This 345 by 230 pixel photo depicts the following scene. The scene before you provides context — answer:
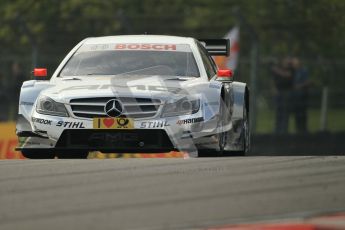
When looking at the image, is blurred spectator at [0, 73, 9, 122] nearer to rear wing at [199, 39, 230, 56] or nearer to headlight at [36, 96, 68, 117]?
rear wing at [199, 39, 230, 56]

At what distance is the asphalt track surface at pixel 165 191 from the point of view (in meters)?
6.45

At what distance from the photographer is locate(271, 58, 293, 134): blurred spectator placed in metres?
19.7

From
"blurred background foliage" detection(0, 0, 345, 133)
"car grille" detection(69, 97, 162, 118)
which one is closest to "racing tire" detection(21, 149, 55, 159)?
"car grille" detection(69, 97, 162, 118)

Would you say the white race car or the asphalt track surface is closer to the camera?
the asphalt track surface

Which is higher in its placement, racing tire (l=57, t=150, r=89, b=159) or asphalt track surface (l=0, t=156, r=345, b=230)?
asphalt track surface (l=0, t=156, r=345, b=230)

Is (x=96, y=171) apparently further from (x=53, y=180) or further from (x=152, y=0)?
(x=152, y=0)

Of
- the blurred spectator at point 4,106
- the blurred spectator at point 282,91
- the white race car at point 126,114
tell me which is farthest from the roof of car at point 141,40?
the blurred spectator at point 4,106

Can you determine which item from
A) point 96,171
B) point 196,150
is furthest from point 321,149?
point 96,171

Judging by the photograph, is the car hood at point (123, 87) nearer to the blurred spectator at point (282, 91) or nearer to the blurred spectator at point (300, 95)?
the blurred spectator at point (282, 91)

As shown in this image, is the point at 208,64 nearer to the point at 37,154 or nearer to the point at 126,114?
the point at 126,114

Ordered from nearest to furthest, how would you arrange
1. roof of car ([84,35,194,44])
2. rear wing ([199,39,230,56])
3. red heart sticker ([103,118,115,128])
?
red heart sticker ([103,118,115,128]), roof of car ([84,35,194,44]), rear wing ([199,39,230,56])

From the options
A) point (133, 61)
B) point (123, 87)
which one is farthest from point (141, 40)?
point (123, 87)

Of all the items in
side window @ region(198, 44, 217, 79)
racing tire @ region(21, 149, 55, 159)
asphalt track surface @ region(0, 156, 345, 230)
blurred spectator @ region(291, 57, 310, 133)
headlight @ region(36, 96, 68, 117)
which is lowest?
blurred spectator @ region(291, 57, 310, 133)

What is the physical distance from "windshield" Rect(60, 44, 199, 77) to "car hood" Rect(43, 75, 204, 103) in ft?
1.14
